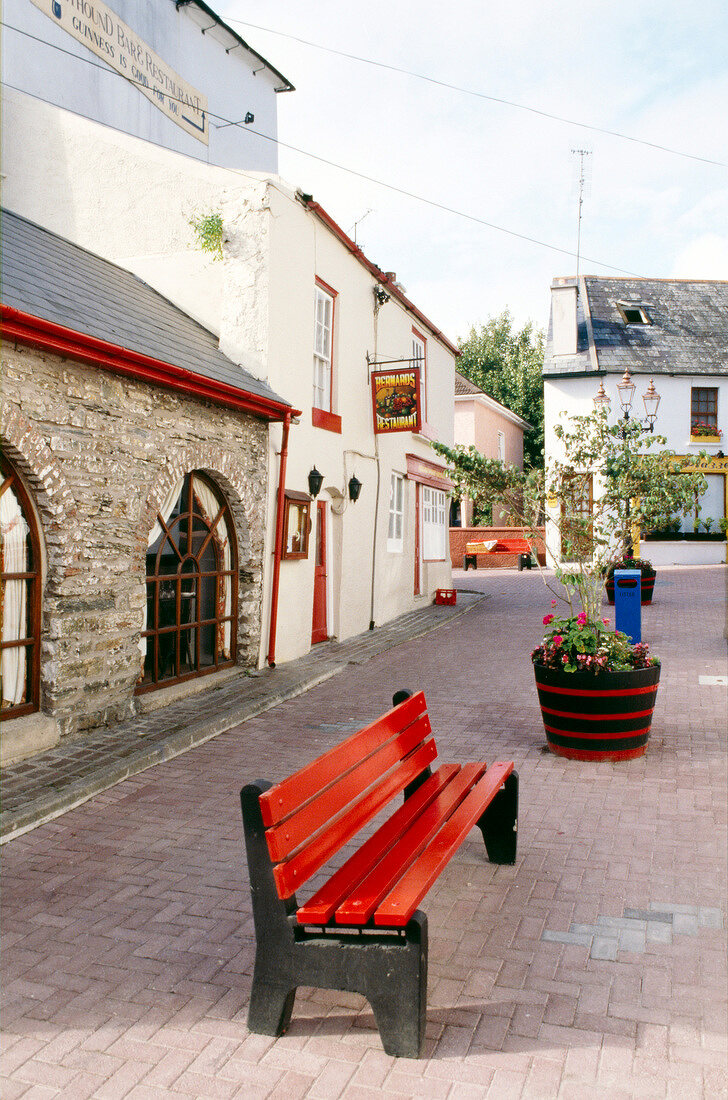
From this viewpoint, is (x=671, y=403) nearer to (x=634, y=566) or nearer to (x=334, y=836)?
(x=634, y=566)

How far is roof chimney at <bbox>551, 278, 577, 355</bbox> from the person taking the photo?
28.8m

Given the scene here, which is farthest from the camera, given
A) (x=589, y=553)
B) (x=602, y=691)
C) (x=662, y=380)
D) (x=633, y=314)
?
(x=633, y=314)

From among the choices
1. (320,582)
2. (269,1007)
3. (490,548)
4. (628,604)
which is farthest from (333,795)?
(490,548)

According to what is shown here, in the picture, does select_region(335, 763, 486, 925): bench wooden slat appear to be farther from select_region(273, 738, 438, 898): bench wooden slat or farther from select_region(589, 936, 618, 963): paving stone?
select_region(589, 936, 618, 963): paving stone

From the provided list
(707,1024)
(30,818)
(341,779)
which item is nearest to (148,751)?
(30,818)

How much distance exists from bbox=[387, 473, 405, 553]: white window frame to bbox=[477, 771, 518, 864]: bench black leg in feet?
35.7

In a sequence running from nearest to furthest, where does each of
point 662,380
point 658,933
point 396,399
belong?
point 658,933 → point 396,399 → point 662,380

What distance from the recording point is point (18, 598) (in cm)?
645

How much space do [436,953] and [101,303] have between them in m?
6.51

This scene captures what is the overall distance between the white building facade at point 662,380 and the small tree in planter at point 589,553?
20438 millimetres

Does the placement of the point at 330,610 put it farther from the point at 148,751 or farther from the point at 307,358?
the point at 148,751

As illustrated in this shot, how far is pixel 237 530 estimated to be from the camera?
974 cm

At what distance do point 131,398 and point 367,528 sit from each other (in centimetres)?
702

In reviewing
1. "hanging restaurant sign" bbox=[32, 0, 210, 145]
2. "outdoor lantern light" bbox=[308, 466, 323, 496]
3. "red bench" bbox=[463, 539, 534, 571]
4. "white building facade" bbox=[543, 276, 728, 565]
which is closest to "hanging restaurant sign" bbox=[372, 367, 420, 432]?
"outdoor lantern light" bbox=[308, 466, 323, 496]
